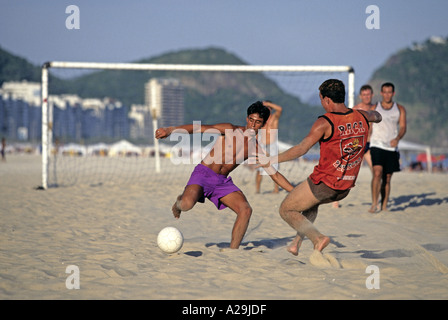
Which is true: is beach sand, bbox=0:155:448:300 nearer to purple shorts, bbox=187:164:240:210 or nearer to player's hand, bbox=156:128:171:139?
purple shorts, bbox=187:164:240:210

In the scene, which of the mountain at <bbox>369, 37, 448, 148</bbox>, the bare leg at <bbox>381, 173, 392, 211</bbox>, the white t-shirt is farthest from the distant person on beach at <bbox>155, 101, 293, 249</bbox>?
the mountain at <bbox>369, 37, 448, 148</bbox>

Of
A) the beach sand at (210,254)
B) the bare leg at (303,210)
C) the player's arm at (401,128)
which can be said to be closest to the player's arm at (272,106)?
the beach sand at (210,254)

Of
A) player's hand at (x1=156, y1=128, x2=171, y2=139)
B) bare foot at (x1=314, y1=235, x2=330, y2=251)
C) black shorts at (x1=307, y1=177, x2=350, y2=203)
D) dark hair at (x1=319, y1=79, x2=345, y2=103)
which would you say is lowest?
bare foot at (x1=314, y1=235, x2=330, y2=251)

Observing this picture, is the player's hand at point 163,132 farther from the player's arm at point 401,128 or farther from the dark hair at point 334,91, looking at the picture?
the player's arm at point 401,128

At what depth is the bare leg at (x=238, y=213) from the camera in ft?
17.5

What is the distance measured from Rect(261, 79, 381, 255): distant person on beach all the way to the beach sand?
0.50m

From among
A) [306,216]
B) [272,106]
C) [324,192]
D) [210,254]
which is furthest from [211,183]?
[272,106]

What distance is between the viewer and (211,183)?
17.6 ft

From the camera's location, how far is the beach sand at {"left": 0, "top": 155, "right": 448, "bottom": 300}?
12.3ft

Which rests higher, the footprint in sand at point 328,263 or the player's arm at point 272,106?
the player's arm at point 272,106

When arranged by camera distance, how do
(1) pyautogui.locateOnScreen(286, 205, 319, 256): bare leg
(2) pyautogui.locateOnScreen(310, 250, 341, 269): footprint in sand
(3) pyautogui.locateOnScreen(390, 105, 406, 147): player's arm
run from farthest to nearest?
(3) pyautogui.locateOnScreen(390, 105, 406, 147): player's arm < (1) pyautogui.locateOnScreen(286, 205, 319, 256): bare leg < (2) pyautogui.locateOnScreen(310, 250, 341, 269): footprint in sand

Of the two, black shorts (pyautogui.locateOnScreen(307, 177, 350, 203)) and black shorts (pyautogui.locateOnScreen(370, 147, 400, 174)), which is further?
black shorts (pyautogui.locateOnScreen(370, 147, 400, 174))
